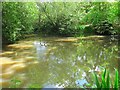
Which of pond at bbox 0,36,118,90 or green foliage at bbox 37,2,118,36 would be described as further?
green foliage at bbox 37,2,118,36

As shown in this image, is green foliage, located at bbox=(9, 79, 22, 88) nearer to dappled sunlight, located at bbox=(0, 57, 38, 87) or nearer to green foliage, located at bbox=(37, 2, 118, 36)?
dappled sunlight, located at bbox=(0, 57, 38, 87)

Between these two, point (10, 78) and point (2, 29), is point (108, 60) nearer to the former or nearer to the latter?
point (10, 78)

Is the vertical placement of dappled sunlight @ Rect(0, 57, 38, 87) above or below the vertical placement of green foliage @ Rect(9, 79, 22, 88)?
above

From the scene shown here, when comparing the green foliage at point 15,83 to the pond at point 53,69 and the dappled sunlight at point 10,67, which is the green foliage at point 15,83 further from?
the dappled sunlight at point 10,67

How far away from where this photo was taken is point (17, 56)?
10922 millimetres

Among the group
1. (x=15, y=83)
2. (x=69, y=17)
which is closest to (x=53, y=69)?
(x=15, y=83)

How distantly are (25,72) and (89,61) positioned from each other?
311cm

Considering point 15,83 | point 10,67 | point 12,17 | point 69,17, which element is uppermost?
point 69,17

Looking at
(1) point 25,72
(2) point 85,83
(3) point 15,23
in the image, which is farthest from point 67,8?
(2) point 85,83

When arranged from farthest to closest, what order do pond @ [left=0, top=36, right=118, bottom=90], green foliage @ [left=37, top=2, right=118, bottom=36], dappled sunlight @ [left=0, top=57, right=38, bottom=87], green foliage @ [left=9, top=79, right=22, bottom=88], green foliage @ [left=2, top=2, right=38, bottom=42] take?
green foliage @ [left=37, top=2, right=118, bottom=36]
green foliage @ [left=2, top=2, right=38, bottom=42]
dappled sunlight @ [left=0, top=57, right=38, bottom=87]
pond @ [left=0, top=36, right=118, bottom=90]
green foliage @ [left=9, top=79, right=22, bottom=88]

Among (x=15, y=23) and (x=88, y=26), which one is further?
(x=88, y=26)

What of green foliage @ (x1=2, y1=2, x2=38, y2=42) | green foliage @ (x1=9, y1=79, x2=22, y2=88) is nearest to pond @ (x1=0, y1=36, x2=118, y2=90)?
green foliage @ (x1=9, y1=79, x2=22, y2=88)

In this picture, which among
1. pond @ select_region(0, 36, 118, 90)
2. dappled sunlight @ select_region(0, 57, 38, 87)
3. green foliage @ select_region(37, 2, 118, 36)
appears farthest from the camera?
green foliage @ select_region(37, 2, 118, 36)

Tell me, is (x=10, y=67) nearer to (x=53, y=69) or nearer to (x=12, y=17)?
(x=53, y=69)
